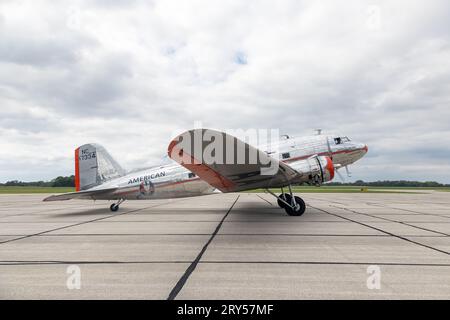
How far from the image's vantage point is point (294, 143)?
15.3 m

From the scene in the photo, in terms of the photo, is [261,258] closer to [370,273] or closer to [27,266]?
[370,273]

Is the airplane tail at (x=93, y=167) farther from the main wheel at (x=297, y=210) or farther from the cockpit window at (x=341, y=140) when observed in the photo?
the cockpit window at (x=341, y=140)

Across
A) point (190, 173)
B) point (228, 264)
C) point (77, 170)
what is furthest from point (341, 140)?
point (77, 170)

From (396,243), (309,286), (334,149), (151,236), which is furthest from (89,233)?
(334,149)

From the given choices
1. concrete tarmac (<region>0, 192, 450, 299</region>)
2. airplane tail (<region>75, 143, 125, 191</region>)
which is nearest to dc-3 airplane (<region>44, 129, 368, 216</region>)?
airplane tail (<region>75, 143, 125, 191</region>)

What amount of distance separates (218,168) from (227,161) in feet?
3.60

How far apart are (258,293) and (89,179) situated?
16045mm

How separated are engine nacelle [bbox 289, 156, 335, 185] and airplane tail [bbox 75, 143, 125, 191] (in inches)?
427

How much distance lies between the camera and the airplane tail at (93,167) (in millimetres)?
17594

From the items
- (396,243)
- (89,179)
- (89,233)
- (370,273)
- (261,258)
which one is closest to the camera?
(370,273)

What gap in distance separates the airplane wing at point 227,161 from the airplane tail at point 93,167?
762 centimetres

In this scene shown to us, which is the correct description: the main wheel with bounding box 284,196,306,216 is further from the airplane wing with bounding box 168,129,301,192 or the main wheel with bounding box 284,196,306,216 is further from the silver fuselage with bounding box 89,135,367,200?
the silver fuselage with bounding box 89,135,367,200

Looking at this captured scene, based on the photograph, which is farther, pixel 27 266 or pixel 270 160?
pixel 270 160

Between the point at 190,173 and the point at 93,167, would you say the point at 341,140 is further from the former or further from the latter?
the point at 93,167
